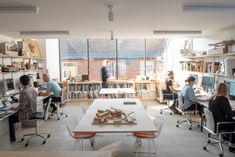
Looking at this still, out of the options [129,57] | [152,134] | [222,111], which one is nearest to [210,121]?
[222,111]

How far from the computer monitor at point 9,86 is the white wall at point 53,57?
349 cm

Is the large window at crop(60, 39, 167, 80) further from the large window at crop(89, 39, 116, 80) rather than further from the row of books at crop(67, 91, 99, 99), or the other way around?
the row of books at crop(67, 91, 99, 99)

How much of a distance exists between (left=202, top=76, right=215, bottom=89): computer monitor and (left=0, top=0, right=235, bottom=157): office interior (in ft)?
0.09

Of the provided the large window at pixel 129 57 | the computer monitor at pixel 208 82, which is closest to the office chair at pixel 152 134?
the computer monitor at pixel 208 82

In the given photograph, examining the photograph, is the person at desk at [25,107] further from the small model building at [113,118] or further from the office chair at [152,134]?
the office chair at [152,134]

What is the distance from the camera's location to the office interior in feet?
12.0

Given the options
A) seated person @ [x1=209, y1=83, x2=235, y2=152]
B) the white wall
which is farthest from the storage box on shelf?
seated person @ [x1=209, y1=83, x2=235, y2=152]

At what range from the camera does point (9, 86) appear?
5684mm

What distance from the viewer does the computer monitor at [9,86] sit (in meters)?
5.52

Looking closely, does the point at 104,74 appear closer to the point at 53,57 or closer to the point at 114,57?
the point at 114,57

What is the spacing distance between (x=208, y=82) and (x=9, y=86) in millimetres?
5108

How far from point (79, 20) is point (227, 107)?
3.17 metres

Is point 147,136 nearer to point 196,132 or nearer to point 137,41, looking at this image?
point 196,132

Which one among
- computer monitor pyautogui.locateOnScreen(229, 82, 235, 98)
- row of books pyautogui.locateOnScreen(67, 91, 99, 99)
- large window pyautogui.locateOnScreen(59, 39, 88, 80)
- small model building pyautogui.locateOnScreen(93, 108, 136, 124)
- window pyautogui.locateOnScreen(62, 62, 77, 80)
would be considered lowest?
row of books pyautogui.locateOnScreen(67, 91, 99, 99)
